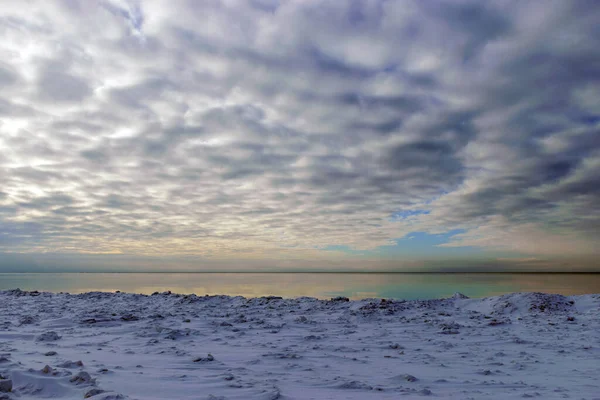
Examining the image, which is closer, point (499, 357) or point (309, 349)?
point (499, 357)

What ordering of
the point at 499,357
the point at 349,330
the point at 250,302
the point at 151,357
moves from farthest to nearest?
1. the point at 250,302
2. the point at 349,330
3. the point at 499,357
4. the point at 151,357

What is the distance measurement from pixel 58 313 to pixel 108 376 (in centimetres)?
1048

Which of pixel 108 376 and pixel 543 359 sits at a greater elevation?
pixel 108 376

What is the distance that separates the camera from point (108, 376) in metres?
5.90

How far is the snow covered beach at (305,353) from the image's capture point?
5.67m

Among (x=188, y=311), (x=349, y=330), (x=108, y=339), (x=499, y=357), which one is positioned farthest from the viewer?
(x=188, y=311)

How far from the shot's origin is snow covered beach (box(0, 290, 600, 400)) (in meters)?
5.67

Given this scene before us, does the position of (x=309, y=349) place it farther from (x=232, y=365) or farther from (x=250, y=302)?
(x=250, y=302)

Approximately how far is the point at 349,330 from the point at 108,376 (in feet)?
25.1

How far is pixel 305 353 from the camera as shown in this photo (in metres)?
8.54

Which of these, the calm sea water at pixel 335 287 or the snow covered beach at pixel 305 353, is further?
the calm sea water at pixel 335 287

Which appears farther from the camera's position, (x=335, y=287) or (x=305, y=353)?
(x=335, y=287)

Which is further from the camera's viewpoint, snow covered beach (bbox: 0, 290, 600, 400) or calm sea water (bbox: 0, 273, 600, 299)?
calm sea water (bbox: 0, 273, 600, 299)

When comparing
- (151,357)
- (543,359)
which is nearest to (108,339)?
(151,357)
